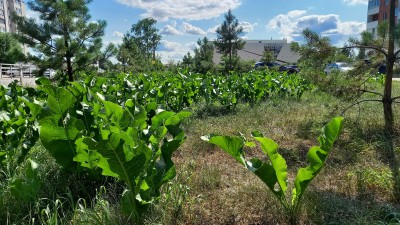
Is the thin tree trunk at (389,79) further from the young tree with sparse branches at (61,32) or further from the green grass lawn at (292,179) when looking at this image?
the young tree with sparse branches at (61,32)

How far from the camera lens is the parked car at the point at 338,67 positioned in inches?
195

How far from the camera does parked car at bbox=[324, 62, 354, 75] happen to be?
4961mm

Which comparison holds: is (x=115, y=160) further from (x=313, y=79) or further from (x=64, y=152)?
(x=313, y=79)

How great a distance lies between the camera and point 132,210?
2.11 m

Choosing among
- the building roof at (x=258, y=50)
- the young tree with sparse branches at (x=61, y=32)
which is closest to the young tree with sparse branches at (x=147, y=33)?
the building roof at (x=258, y=50)

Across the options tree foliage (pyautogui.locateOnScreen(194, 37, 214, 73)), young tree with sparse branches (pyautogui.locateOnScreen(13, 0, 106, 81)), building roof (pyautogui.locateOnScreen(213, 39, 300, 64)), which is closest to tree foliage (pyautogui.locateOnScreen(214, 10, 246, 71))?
tree foliage (pyautogui.locateOnScreen(194, 37, 214, 73))

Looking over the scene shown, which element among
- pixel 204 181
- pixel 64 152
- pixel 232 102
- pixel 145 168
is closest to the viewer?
pixel 145 168

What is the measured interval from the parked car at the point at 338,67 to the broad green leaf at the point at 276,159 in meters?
3.27

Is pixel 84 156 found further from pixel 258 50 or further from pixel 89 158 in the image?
pixel 258 50

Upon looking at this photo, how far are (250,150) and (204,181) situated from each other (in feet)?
4.47

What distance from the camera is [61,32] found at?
11.3 meters

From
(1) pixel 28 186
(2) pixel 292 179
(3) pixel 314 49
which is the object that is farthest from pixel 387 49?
(1) pixel 28 186

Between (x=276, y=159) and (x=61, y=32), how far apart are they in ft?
36.3

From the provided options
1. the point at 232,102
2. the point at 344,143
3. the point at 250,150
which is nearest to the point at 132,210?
the point at 250,150
